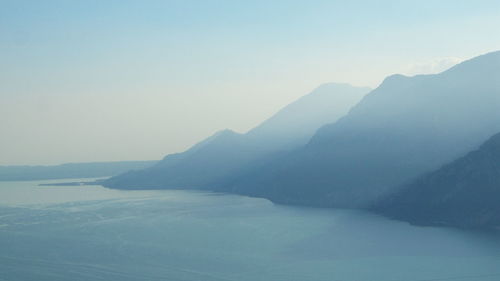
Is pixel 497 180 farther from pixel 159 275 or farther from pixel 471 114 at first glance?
pixel 159 275

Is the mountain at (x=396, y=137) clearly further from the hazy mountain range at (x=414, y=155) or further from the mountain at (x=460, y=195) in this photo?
the mountain at (x=460, y=195)

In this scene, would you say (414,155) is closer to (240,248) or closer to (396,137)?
(396,137)

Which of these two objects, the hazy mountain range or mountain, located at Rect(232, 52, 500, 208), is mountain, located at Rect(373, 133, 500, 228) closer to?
the hazy mountain range

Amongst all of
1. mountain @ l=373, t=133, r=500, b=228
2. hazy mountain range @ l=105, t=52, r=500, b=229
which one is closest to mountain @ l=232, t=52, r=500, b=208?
hazy mountain range @ l=105, t=52, r=500, b=229

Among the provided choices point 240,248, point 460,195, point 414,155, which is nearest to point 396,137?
point 414,155

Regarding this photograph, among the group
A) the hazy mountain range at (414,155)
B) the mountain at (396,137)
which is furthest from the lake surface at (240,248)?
the mountain at (396,137)

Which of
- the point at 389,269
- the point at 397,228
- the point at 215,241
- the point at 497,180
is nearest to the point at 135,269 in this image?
the point at 215,241
